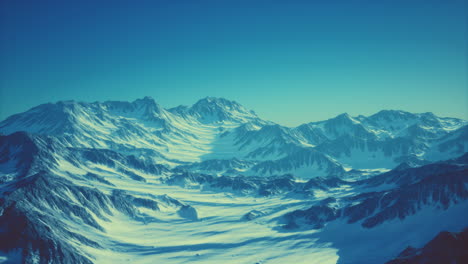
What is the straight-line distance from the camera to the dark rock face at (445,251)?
353 feet

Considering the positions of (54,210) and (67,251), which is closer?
(67,251)

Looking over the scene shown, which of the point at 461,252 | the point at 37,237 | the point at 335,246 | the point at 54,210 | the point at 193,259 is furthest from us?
the point at 54,210

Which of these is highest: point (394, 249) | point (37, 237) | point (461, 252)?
point (37, 237)

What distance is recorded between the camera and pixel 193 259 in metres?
168

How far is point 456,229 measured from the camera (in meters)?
158

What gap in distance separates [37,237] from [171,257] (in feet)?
201

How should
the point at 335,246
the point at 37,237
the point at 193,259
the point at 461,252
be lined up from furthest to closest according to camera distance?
the point at 335,246 < the point at 193,259 < the point at 37,237 < the point at 461,252

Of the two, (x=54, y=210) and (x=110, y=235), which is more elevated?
(x=54, y=210)

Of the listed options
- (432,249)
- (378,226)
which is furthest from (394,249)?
(432,249)

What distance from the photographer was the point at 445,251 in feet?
365

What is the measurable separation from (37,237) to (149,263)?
5025 cm

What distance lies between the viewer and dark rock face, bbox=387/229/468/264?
107588 millimetres

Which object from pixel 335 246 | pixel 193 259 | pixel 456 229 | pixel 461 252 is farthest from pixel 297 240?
pixel 461 252

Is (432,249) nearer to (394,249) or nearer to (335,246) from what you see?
(394,249)
